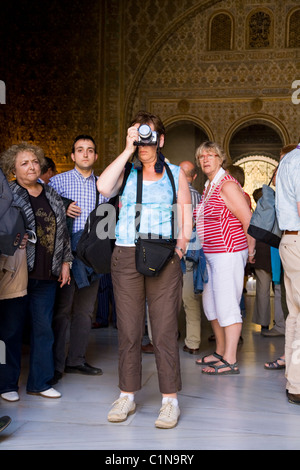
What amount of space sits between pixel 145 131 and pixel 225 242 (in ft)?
4.80

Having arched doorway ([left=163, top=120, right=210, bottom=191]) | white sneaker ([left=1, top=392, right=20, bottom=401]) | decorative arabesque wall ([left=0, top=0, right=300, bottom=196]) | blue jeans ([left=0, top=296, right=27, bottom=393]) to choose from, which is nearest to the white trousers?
blue jeans ([left=0, top=296, right=27, bottom=393])

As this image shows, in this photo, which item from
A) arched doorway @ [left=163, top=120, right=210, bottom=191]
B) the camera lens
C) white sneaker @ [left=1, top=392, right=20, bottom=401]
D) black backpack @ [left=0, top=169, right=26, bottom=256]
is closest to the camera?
black backpack @ [left=0, top=169, right=26, bottom=256]

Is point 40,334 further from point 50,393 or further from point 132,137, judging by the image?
point 132,137

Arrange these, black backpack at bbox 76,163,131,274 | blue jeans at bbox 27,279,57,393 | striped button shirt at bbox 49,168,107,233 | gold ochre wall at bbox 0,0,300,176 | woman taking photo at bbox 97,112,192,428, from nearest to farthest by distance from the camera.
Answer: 1. woman taking photo at bbox 97,112,192,428
2. black backpack at bbox 76,163,131,274
3. blue jeans at bbox 27,279,57,393
4. striped button shirt at bbox 49,168,107,233
5. gold ochre wall at bbox 0,0,300,176

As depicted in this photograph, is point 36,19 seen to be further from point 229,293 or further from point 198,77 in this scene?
point 229,293

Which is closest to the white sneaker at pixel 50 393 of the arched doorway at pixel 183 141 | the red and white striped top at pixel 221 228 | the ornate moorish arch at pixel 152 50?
the red and white striped top at pixel 221 228

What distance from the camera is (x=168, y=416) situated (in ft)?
9.23

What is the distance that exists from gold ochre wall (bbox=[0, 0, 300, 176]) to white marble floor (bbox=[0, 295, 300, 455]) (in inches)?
326

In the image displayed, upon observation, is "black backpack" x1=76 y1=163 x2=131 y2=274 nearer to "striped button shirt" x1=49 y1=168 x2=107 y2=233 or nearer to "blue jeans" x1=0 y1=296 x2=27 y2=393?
"blue jeans" x1=0 y1=296 x2=27 y2=393

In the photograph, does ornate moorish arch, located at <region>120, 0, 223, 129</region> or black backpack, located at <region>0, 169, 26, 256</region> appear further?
ornate moorish arch, located at <region>120, 0, 223, 129</region>

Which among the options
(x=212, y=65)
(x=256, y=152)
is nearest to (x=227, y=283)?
(x=212, y=65)

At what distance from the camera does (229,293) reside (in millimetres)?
3963

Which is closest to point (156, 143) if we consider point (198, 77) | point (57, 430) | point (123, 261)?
point (123, 261)

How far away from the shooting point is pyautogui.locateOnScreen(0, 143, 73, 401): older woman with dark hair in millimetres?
3309
